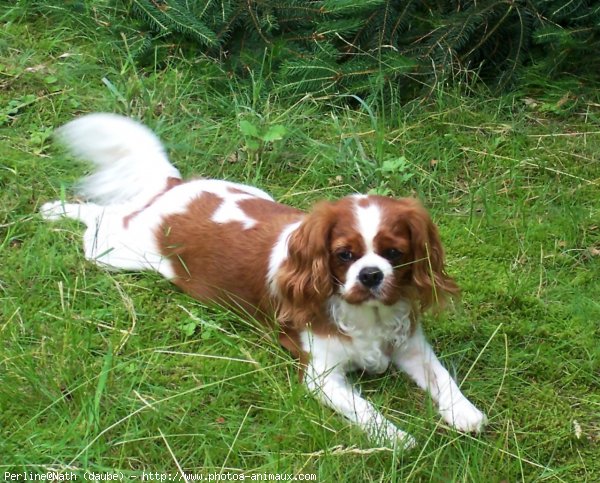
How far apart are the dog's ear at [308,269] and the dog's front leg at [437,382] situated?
0.33m

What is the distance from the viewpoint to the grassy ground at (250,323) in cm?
251

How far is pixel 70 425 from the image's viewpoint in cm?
247

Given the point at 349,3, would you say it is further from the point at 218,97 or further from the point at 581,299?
the point at 581,299

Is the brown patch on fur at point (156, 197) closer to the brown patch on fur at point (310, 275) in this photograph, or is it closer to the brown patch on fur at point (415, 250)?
the brown patch on fur at point (310, 275)

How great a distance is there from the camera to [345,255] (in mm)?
2695

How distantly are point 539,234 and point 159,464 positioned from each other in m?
1.91

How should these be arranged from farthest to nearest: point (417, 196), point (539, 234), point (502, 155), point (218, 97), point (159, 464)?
point (218, 97) < point (502, 155) < point (417, 196) < point (539, 234) < point (159, 464)

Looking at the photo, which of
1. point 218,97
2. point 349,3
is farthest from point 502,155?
point 218,97

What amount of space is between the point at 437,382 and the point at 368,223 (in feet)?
1.87

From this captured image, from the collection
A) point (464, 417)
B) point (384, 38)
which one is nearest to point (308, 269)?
point (464, 417)

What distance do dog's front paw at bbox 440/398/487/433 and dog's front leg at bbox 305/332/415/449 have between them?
160mm

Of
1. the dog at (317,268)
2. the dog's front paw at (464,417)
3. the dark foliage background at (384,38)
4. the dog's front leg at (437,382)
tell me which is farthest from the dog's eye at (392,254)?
the dark foliage background at (384,38)

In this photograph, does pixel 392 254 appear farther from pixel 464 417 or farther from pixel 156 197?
pixel 156 197

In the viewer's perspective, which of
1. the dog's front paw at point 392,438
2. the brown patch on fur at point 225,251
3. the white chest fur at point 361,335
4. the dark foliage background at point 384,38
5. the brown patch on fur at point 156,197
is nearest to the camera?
the dog's front paw at point 392,438
